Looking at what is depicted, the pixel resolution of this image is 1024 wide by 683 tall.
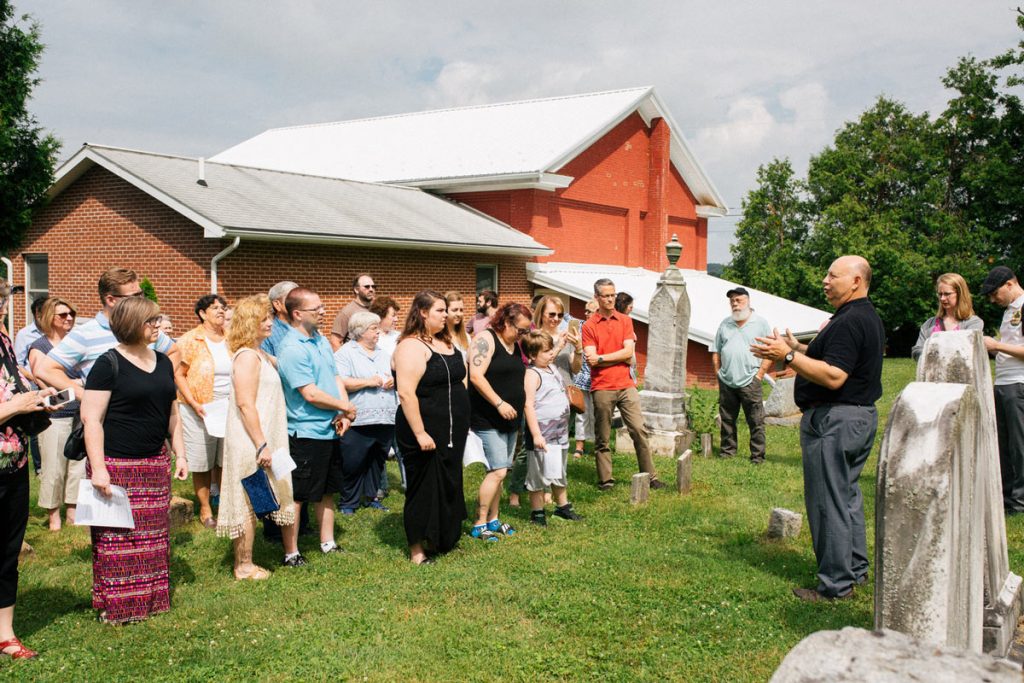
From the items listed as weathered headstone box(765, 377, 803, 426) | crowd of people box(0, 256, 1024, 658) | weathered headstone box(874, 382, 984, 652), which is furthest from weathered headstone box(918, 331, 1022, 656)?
Result: weathered headstone box(765, 377, 803, 426)

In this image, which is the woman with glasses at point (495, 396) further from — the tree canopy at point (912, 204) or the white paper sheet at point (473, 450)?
the tree canopy at point (912, 204)

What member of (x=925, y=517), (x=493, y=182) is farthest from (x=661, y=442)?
(x=493, y=182)

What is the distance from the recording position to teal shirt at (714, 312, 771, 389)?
9.88 meters

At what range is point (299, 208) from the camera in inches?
618

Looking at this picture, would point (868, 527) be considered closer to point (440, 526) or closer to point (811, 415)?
point (811, 415)

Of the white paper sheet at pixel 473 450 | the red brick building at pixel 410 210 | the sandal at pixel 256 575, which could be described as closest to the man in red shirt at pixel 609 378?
the white paper sheet at pixel 473 450

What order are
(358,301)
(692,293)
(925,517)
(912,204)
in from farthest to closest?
(912,204) → (692,293) → (358,301) → (925,517)

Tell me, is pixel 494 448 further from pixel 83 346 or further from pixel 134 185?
pixel 134 185

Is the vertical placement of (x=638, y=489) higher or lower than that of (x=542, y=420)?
lower

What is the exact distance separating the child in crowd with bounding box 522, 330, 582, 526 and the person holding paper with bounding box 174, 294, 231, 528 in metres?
2.65

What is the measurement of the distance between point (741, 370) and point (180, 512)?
21.4 ft

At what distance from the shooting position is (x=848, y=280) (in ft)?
16.7

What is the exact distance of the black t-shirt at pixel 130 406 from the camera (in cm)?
473

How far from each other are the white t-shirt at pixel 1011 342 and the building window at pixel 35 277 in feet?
56.4
